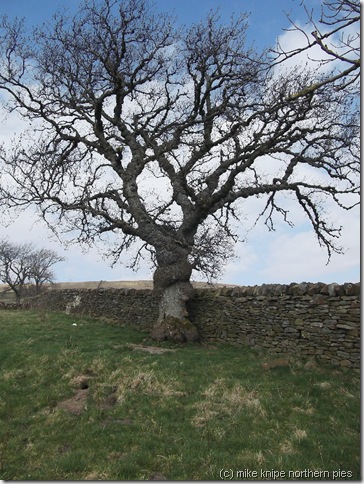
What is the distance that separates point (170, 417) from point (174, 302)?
23.2 feet

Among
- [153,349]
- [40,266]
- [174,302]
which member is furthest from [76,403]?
[40,266]

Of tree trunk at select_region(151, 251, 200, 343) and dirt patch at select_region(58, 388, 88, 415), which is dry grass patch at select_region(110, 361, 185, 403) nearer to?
A: dirt patch at select_region(58, 388, 88, 415)

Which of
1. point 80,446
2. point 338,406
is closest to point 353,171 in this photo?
point 338,406

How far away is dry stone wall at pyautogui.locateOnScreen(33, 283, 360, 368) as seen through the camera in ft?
32.6

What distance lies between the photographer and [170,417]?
288 inches

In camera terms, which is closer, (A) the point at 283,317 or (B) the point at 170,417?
(B) the point at 170,417

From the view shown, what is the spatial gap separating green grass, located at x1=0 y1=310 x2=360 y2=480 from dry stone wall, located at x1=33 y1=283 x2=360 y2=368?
698 millimetres

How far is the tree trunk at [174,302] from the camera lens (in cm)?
1387

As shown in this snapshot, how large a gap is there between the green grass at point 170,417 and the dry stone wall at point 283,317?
70 centimetres

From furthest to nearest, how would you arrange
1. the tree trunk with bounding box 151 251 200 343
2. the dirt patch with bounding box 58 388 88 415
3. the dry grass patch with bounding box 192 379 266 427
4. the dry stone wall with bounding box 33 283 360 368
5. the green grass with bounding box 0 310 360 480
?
the tree trunk with bounding box 151 251 200 343 → the dry stone wall with bounding box 33 283 360 368 → the dirt patch with bounding box 58 388 88 415 → the dry grass patch with bounding box 192 379 266 427 → the green grass with bounding box 0 310 360 480

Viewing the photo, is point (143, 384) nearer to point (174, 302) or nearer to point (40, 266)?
point (174, 302)

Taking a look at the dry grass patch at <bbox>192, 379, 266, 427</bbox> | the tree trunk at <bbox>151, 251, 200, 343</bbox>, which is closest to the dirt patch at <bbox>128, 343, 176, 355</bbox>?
the tree trunk at <bbox>151, 251, 200, 343</bbox>

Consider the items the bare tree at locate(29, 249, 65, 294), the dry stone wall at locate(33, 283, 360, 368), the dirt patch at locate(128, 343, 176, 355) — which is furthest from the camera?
the bare tree at locate(29, 249, 65, 294)

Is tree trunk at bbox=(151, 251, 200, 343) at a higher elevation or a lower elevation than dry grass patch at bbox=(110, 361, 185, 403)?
higher
